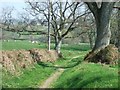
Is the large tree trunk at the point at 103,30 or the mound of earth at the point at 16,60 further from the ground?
the large tree trunk at the point at 103,30

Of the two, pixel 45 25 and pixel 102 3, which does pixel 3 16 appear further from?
pixel 102 3

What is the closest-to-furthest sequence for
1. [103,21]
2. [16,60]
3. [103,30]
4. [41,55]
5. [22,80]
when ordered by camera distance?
[22,80]
[16,60]
[103,21]
[103,30]
[41,55]

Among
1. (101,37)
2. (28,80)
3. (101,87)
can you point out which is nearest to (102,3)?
(101,37)

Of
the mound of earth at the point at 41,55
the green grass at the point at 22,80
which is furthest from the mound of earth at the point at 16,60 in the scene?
the green grass at the point at 22,80

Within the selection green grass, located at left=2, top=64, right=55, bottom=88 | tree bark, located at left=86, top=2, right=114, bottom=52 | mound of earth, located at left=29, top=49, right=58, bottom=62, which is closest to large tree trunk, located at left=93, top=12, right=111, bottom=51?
tree bark, located at left=86, top=2, right=114, bottom=52

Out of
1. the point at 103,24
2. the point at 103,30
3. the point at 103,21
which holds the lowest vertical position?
the point at 103,30

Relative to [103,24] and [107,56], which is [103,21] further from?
[107,56]

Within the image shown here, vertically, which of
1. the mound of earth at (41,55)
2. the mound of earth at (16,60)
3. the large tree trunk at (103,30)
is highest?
the large tree trunk at (103,30)

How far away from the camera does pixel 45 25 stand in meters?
52.2

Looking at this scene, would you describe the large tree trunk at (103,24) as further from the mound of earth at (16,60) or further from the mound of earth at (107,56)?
the mound of earth at (16,60)

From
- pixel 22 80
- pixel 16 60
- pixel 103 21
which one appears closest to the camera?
pixel 22 80

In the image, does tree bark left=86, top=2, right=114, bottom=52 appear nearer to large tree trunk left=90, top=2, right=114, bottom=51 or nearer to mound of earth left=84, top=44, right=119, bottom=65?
large tree trunk left=90, top=2, right=114, bottom=51

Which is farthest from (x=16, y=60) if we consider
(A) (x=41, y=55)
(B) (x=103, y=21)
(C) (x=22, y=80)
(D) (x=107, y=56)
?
(A) (x=41, y=55)

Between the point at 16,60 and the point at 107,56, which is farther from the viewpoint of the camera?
the point at 107,56
